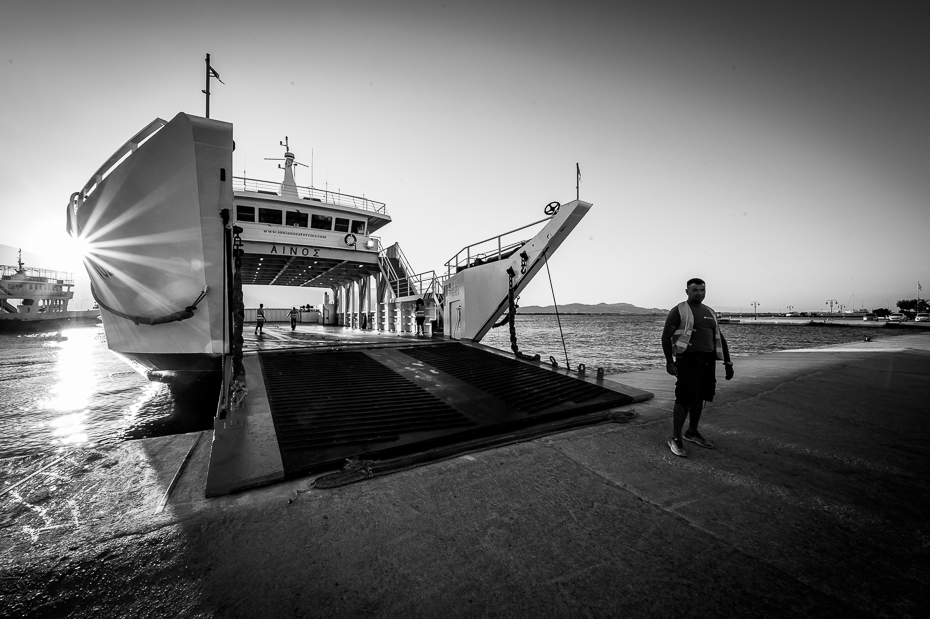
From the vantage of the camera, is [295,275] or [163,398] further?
[295,275]

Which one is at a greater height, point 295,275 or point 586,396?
point 295,275

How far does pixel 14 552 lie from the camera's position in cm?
189

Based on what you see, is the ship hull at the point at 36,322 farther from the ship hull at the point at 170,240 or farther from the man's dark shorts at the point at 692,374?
the man's dark shorts at the point at 692,374

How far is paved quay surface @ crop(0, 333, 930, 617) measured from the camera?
1.54 meters

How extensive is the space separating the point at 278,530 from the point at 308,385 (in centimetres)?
302

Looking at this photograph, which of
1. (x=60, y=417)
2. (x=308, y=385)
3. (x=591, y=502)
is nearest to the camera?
(x=591, y=502)

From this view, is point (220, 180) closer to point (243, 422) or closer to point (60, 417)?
point (243, 422)

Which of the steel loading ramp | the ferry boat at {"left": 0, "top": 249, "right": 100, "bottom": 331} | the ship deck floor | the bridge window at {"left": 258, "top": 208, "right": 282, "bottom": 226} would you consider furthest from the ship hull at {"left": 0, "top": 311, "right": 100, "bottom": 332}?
the steel loading ramp

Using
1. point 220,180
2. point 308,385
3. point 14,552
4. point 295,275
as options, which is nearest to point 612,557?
point 14,552

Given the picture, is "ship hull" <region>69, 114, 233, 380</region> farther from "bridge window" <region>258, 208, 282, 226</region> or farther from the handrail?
"bridge window" <region>258, 208, 282, 226</region>

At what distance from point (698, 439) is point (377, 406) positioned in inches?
138

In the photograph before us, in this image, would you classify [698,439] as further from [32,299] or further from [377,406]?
[32,299]

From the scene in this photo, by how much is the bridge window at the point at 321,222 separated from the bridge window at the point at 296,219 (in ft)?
0.92

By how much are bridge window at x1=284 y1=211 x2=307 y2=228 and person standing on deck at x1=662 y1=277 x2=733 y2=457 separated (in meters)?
12.7
